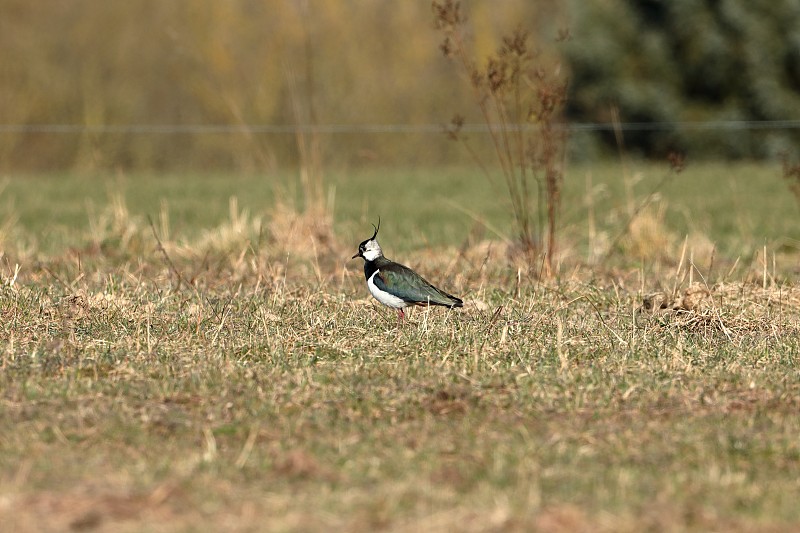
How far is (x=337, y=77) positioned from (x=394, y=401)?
72.4 ft

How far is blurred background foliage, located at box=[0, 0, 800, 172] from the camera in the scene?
987 inches

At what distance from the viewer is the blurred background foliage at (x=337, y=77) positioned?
25062 millimetres

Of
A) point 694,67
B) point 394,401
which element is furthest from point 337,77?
point 394,401

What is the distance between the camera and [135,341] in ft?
23.2

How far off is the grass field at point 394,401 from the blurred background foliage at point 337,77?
49.5 feet

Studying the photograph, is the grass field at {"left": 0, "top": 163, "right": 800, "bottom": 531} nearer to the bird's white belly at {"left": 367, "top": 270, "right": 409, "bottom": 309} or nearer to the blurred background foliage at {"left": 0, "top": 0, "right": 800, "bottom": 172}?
the bird's white belly at {"left": 367, "top": 270, "right": 409, "bottom": 309}

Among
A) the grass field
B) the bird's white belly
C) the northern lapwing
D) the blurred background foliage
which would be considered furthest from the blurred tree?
the bird's white belly

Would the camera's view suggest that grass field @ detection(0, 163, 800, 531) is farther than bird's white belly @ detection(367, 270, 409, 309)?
No

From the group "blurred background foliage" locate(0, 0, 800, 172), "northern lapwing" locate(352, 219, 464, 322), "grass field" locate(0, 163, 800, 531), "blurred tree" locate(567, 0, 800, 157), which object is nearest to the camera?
"grass field" locate(0, 163, 800, 531)

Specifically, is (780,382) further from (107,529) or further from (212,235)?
(212,235)

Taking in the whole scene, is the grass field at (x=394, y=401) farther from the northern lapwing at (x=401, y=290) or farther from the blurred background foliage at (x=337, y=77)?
the blurred background foliage at (x=337, y=77)

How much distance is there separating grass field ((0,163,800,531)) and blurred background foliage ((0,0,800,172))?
594 inches

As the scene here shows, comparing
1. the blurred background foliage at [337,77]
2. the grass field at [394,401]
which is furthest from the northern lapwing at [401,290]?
the blurred background foliage at [337,77]

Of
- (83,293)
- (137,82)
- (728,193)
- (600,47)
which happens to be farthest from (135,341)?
(600,47)
